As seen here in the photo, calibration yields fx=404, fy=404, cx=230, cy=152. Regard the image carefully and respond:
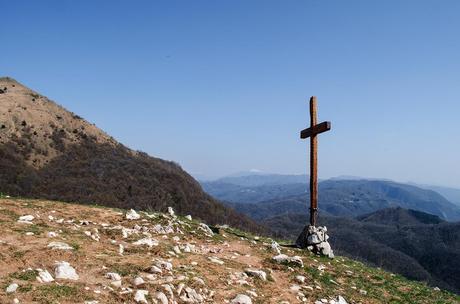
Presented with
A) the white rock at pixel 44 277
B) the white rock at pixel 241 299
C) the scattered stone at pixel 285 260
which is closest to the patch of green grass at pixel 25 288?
the white rock at pixel 44 277

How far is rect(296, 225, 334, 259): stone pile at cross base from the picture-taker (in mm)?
18516

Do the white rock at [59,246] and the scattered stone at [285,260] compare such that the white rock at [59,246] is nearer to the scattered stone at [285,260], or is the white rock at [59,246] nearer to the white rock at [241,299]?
the white rock at [241,299]

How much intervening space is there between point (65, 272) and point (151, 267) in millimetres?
2109

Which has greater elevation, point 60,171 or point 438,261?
point 60,171

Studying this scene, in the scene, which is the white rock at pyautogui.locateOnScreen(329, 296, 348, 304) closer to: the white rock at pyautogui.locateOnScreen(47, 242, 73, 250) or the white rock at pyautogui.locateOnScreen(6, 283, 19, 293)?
the white rock at pyautogui.locateOnScreen(47, 242, 73, 250)

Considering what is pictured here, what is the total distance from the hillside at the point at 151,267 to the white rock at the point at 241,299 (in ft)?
0.08

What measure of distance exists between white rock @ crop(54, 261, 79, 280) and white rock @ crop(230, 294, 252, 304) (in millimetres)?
3759

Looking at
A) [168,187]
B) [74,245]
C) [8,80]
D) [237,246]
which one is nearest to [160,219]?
[237,246]

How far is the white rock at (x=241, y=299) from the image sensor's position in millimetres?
9867

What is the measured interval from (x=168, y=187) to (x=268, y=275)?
2610 inches

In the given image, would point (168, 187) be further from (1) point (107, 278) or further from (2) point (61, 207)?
(1) point (107, 278)

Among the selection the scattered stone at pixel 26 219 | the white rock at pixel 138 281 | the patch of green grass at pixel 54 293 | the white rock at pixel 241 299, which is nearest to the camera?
the patch of green grass at pixel 54 293

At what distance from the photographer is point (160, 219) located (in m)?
17.8

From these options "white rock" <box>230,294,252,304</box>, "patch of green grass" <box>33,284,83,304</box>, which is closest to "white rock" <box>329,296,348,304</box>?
"white rock" <box>230,294,252,304</box>
